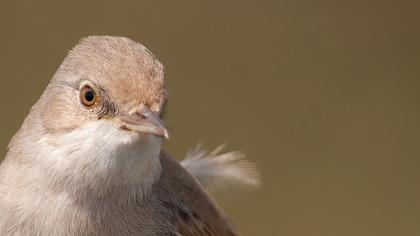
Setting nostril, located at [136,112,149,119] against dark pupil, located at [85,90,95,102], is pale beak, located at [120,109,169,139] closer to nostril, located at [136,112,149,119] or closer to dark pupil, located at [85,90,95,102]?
nostril, located at [136,112,149,119]

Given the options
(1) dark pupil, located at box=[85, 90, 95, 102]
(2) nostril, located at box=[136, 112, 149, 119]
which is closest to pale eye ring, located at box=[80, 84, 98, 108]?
(1) dark pupil, located at box=[85, 90, 95, 102]

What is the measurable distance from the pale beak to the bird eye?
3.7 inches

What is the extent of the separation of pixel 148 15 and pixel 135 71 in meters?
1.99

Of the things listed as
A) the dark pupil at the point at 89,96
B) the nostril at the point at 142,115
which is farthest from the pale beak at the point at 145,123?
the dark pupil at the point at 89,96

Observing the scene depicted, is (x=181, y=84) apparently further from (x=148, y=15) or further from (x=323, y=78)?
(x=323, y=78)

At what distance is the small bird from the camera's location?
2.13 meters

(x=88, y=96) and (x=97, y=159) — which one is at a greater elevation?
(x=88, y=96)

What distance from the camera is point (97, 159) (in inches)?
85.6

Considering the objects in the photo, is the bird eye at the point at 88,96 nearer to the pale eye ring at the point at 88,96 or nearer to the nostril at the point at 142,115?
the pale eye ring at the point at 88,96

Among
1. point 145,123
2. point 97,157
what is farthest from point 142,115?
point 97,157

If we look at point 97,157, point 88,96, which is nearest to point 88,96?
point 88,96

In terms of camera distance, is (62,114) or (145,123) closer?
(145,123)

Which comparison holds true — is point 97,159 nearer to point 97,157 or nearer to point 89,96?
point 97,157

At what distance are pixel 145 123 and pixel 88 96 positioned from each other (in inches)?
7.1
